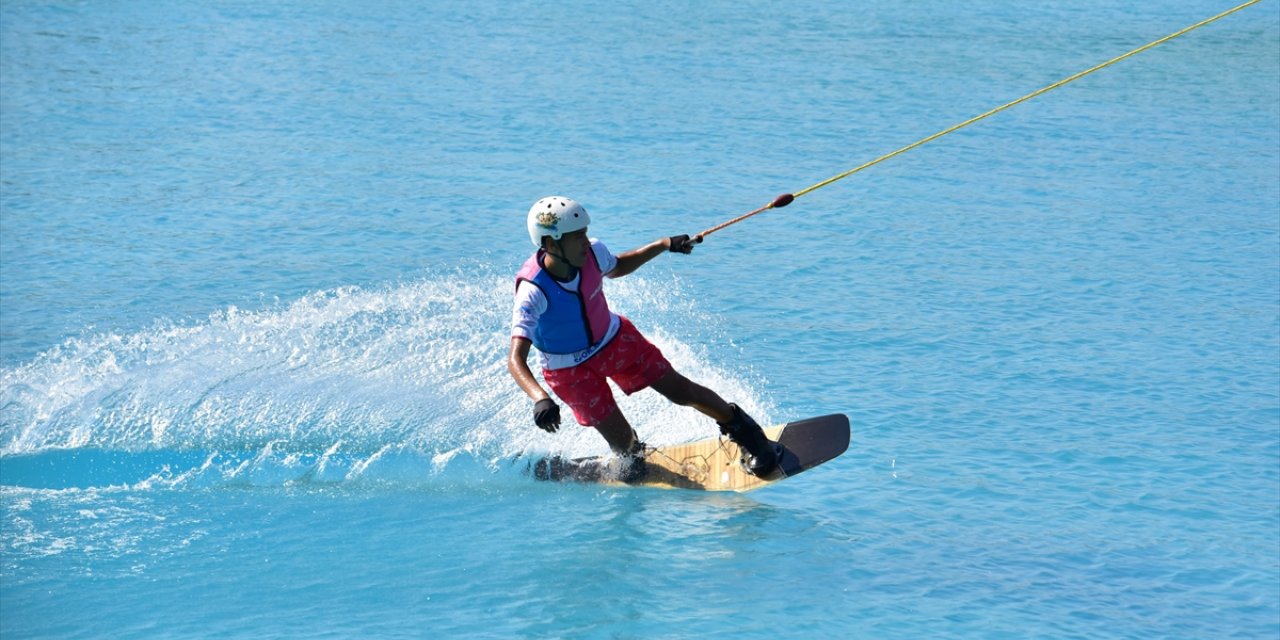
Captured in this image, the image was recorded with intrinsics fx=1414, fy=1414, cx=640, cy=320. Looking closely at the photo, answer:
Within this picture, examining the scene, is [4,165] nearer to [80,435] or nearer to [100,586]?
[80,435]

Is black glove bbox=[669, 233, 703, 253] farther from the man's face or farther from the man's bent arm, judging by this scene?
the man's bent arm

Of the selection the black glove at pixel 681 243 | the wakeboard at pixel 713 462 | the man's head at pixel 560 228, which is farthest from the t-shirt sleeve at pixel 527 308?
the wakeboard at pixel 713 462

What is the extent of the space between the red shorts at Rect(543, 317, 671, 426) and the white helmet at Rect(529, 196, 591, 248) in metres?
0.70

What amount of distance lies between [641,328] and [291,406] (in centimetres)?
254

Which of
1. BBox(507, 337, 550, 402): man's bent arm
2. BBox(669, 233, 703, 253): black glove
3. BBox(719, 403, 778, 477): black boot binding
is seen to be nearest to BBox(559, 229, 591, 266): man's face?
BBox(507, 337, 550, 402): man's bent arm

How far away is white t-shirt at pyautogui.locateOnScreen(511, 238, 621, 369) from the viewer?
255 inches

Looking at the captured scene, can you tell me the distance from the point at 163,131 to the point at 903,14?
39.8ft

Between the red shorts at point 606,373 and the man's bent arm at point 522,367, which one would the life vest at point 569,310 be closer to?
the red shorts at point 606,373

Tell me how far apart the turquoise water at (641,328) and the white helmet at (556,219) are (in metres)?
1.57

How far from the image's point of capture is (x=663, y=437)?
26.2 feet

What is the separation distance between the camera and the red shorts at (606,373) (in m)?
6.83

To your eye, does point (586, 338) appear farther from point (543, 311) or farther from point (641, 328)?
point (641, 328)

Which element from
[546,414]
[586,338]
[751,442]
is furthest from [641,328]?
[546,414]

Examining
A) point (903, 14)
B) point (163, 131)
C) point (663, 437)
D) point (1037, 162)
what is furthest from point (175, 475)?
point (903, 14)
